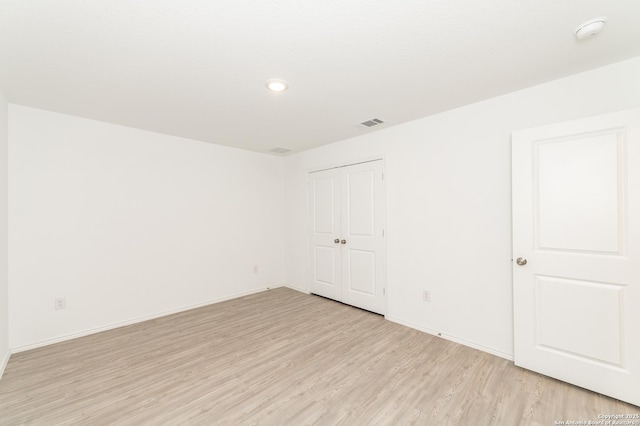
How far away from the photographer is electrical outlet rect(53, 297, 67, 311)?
2881mm

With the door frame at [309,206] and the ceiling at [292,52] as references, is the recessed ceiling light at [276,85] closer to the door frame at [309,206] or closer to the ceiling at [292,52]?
the ceiling at [292,52]

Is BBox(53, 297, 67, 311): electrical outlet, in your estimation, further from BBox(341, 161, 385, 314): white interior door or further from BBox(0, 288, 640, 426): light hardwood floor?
BBox(341, 161, 385, 314): white interior door

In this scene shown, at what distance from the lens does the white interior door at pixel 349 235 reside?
→ 3.65 metres

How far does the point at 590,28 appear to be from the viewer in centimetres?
163

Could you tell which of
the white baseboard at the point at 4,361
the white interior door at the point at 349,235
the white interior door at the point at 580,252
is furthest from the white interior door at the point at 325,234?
the white baseboard at the point at 4,361

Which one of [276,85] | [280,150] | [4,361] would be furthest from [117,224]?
[276,85]

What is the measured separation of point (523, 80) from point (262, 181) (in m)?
3.81

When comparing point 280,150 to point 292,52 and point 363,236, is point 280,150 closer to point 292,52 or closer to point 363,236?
point 363,236

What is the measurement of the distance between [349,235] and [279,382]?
227 centimetres

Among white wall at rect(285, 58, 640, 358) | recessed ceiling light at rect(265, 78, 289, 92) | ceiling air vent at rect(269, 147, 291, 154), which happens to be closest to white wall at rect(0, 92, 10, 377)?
recessed ceiling light at rect(265, 78, 289, 92)

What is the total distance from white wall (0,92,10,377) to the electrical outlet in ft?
1.14

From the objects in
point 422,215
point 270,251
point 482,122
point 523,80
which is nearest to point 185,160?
point 270,251

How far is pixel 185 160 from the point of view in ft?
12.8

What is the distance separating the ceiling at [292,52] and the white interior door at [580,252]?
65cm
